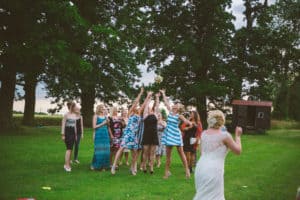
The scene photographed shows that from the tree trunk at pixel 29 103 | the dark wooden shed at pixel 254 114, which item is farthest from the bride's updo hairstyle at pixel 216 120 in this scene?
the dark wooden shed at pixel 254 114

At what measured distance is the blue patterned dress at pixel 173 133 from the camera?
14.7 m

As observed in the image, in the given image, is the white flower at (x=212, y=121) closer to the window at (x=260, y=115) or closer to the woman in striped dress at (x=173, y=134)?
the woman in striped dress at (x=173, y=134)

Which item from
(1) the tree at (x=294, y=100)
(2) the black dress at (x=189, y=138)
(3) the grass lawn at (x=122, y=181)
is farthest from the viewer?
(1) the tree at (x=294, y=100)

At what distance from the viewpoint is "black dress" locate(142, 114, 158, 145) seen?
1545 centimetres

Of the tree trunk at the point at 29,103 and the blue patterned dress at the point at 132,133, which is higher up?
the tree trunk at the point at 29,103

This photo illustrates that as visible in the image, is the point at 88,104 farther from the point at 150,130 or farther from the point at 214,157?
the point at 214,157

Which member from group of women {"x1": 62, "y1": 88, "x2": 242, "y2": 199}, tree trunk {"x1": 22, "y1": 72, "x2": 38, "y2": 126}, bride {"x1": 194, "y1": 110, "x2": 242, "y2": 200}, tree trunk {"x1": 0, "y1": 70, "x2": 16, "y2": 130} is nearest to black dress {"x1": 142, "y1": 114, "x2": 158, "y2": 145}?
group of women {"x1": 62, "y1": 88, "x2": 242, "y2": 199}

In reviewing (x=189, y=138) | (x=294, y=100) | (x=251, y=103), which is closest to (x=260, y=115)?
(x=251, y=103)

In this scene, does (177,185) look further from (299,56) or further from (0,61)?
(299,56)

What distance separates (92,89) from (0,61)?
37.1 feet

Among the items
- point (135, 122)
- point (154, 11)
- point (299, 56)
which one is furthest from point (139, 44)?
point (135, 122)

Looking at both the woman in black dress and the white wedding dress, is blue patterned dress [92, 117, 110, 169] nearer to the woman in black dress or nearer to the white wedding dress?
the woman in black dress

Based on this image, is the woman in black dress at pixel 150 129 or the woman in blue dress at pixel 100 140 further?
the woman in blue dress at pixel 100 140

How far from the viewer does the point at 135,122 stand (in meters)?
16.0
